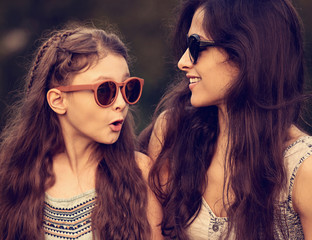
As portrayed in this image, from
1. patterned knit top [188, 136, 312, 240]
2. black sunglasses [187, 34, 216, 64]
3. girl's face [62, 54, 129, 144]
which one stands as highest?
black sunglasses [187, 34, 216, 64]

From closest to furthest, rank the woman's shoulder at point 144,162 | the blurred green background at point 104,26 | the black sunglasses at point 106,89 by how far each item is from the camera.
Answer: the black sunglasses at point 106,89, the woman's shoulder at point 144,162, the blurred green background at point 104,26

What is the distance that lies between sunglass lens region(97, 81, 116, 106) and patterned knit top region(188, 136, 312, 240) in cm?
80

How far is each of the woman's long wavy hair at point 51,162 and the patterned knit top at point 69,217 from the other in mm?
40

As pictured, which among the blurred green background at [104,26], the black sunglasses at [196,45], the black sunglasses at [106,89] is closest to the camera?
the black sunglasses at [106,89]

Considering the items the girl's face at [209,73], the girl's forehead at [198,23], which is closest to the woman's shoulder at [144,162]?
the girl's face at [209,73]

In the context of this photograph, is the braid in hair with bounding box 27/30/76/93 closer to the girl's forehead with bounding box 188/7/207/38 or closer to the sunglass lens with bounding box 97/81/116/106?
the sunglass lens with bounding box 97/81/116/106

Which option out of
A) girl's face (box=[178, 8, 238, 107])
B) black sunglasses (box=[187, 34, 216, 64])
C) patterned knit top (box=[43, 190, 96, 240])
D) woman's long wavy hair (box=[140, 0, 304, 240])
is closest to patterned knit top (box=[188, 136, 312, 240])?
woman's long wavy hair (box=[140, 0, 304, 240])

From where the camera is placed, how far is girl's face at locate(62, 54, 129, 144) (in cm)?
246

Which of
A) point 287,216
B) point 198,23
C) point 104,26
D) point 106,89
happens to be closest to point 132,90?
point 106,89

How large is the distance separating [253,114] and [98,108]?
85 cm

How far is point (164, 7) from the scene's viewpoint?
29.3ft

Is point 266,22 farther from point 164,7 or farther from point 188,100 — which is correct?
point 164,7

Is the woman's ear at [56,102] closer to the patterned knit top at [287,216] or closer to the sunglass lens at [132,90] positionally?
the sunglass lens at [132,90]

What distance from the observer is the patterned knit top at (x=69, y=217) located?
2520 millimetres
